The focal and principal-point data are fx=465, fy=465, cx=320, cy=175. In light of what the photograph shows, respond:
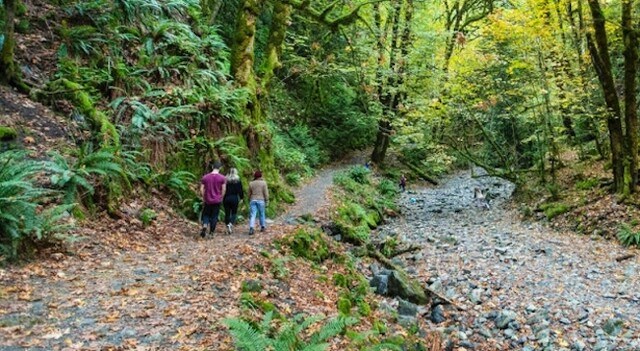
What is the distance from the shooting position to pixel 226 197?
10398mm

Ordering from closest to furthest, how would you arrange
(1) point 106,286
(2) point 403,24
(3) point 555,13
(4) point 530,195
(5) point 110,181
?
1. (1) point 106,286
2. (5) point 110,181
3. (3) point 555,13
4. (4) point 530,195
5. (2) point 403,24

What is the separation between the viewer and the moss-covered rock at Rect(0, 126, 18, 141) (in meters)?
8.05

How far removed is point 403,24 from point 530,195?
457 inches

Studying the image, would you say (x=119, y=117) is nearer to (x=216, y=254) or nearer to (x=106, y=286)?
(x=216, y=254)

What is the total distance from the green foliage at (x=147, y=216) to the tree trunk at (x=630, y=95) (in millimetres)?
13038

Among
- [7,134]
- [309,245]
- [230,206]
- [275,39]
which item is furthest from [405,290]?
[275,39]

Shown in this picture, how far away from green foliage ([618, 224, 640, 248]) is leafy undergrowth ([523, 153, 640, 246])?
4 centimetres

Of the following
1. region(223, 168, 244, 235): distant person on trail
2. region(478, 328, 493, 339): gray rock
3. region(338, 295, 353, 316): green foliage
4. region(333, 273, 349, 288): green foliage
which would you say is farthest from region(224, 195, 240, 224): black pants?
region(478, 328, 493, 339): gray rock

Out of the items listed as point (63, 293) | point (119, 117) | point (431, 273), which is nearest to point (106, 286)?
point (63, 293)

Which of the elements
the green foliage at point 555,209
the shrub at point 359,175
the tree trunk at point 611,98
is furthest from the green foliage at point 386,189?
the tree trunk at point 611,98

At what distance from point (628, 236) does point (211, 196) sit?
10.7 metres

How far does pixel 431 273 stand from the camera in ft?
38.1

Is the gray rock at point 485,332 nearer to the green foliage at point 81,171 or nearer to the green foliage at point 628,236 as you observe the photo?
the green foliage at point 628,236

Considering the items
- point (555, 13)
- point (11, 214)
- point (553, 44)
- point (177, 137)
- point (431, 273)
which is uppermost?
point (555, 13)
